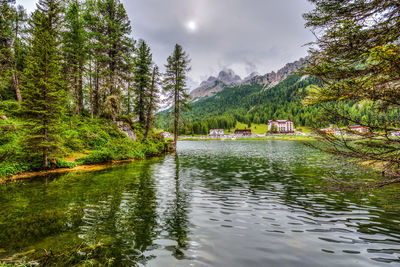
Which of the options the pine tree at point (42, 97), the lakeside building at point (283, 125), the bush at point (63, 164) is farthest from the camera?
the lakeside building at point (283, 125)

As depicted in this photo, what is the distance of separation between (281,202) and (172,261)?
6980 mm

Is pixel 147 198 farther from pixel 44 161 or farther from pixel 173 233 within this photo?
pixel 44 161

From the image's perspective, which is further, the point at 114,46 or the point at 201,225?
the point at 114,46

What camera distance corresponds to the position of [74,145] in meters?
21.1

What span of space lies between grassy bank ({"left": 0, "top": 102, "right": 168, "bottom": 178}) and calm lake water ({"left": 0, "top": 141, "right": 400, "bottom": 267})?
4.26m

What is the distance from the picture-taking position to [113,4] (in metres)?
27.3

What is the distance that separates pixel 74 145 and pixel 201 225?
2089cm

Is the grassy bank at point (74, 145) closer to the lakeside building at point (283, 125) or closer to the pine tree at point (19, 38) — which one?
the pine tree at point (19, 38)

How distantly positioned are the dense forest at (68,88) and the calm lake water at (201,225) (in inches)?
232

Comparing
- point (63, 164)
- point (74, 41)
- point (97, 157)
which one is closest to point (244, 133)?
point (74, 41)

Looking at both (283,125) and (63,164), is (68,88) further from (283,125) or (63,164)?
(283,125)

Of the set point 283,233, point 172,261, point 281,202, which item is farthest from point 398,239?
point 172,261

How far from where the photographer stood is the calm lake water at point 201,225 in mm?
5020

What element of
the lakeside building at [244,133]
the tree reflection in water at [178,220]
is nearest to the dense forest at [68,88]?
the tree reflection in water at [178,220]
